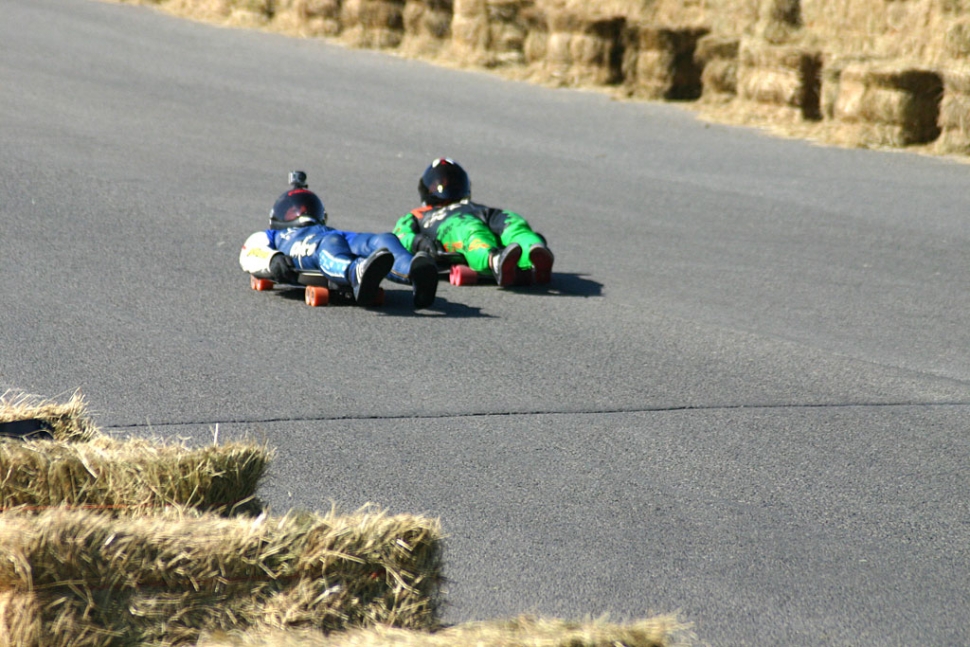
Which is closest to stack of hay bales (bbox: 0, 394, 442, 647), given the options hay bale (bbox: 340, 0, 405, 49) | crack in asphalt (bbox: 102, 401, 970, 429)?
crack in asphalt (bbox: 102, 401, 970, 429)

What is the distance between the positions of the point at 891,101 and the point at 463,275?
5994 millimetres

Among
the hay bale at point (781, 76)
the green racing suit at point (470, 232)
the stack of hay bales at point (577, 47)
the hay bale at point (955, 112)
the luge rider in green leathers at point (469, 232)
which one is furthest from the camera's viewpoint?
the stack of hay bales at point (577, 47)

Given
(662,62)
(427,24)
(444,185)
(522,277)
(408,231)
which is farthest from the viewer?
(427,24)

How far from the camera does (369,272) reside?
6172 mm

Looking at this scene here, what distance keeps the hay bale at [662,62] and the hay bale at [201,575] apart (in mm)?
11826

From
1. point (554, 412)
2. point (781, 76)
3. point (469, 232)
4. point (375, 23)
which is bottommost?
point (554, 412)

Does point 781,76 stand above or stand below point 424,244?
above

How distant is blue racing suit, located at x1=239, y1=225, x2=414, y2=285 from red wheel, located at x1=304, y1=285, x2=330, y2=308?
0.11 metres

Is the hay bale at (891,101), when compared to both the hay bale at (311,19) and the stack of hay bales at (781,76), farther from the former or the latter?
the hay bale at (311,19)

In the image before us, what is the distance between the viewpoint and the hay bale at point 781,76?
12.3m

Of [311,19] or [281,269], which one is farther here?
[311,19]

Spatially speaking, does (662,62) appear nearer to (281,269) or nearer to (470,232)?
(470,232)

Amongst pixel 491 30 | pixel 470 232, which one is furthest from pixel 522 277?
pixel 491 30

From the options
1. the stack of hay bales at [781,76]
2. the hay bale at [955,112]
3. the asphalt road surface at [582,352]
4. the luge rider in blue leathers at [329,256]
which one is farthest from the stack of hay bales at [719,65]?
the luge rider in blue leathers at [329,256]
